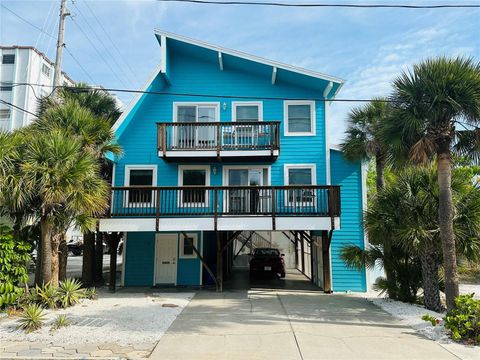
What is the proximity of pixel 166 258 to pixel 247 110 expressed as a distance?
7.21m

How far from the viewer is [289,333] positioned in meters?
8.02

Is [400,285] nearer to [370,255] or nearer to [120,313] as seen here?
[370,255]

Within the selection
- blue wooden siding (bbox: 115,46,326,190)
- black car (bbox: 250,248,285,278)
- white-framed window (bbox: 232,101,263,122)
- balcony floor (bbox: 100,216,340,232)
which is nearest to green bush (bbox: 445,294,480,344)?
balcony floor (bbox: 100,216,340,232)

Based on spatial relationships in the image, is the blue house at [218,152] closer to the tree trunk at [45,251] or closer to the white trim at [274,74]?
the white trim at [274,74]

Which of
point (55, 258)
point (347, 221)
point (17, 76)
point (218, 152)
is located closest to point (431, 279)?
point (347, 221)

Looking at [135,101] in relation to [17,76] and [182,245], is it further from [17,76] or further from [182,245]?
[17,76]

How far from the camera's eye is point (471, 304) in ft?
25.6

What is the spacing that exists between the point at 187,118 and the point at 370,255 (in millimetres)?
9323

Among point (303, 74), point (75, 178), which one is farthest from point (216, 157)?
point (75, 178)

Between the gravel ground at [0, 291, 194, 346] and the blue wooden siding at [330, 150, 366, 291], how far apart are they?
20.4ft

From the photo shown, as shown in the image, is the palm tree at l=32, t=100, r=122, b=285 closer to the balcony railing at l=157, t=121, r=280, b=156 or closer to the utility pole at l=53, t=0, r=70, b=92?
the utility pole at l=53, t=0, r=70, b=92

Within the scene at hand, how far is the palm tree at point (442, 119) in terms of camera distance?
29.2 feet

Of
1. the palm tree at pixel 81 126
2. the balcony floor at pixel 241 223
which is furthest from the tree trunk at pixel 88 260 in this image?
the balcony floor at pixel 241 223

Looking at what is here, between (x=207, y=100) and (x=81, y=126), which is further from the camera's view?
(x=207, y=100)
